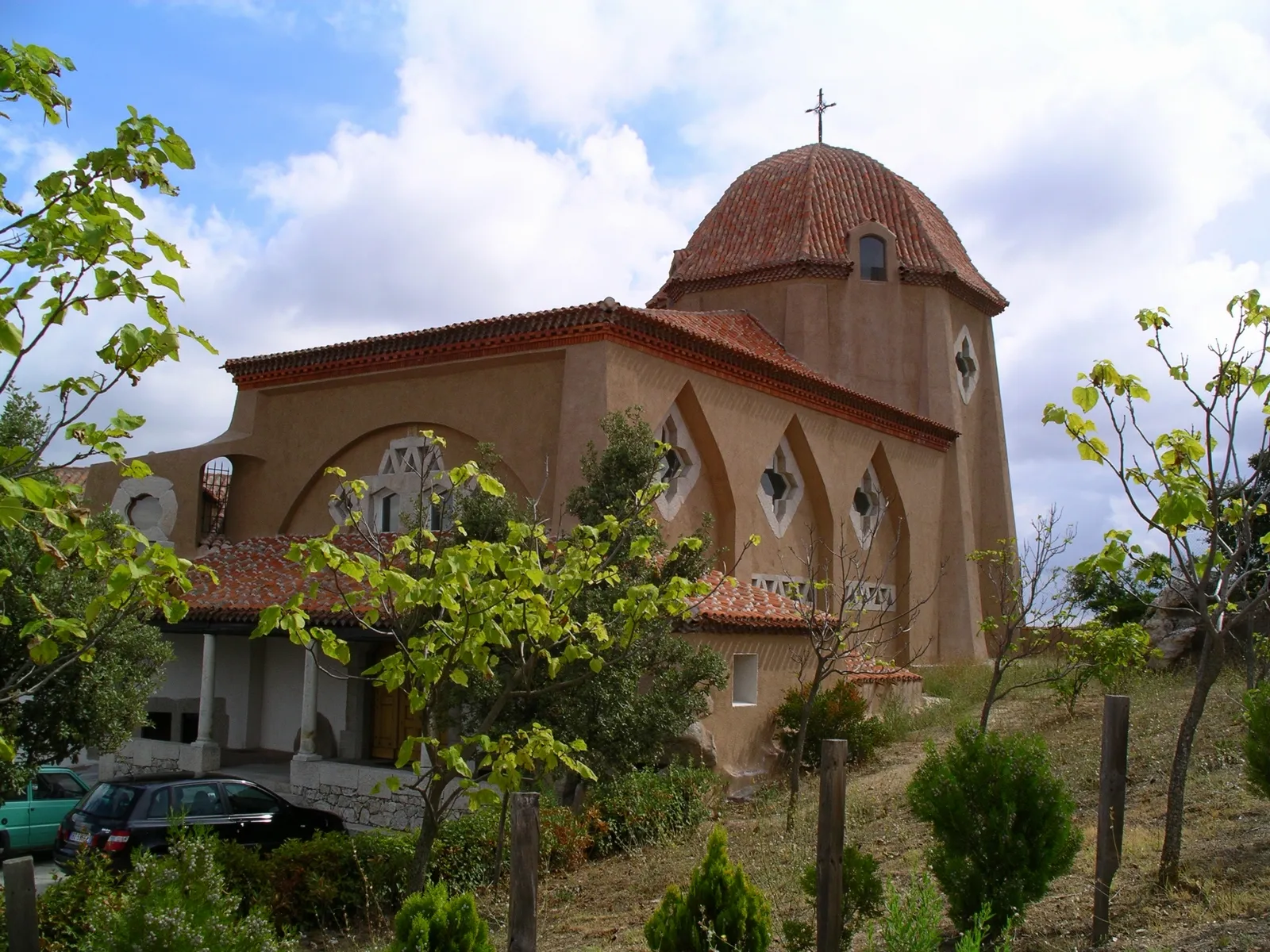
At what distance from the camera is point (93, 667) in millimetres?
12641

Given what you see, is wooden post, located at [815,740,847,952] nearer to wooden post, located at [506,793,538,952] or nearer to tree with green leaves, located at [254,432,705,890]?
tree with green leaves, located at [254,432,705,890]

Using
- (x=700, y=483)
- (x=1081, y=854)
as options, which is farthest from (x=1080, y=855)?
(x=700, y=483)

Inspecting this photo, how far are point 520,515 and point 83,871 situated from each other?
524 centimetres

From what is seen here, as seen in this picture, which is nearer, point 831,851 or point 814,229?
point 831,851

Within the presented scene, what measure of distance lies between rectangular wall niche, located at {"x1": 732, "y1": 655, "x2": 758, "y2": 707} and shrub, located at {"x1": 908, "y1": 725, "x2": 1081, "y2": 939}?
27.2 ft

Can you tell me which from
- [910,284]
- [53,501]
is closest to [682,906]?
[53,501]

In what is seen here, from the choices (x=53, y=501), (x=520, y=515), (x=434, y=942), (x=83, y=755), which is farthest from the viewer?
(x=83, y=755)

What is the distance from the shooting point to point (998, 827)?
765 centimetres

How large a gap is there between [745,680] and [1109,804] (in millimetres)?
9076

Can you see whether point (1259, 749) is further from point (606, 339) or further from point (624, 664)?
point (606, 339)

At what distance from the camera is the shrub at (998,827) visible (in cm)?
760

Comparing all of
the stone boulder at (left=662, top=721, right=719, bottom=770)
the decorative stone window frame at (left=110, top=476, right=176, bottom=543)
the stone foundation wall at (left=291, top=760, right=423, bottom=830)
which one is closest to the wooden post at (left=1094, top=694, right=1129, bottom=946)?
the stone boulder at (left=662, top=721, right=719, bottom=770)

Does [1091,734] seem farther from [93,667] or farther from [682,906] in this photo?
[93,667]

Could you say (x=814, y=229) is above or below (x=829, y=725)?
above
